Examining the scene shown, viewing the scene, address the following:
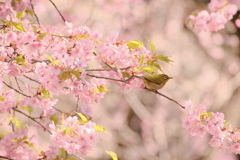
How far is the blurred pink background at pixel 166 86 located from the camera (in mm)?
4461

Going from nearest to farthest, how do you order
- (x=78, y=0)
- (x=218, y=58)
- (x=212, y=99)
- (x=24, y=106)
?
(x=24, y=106) < (x=78, y=0) < (x=212, y=99) < (x=218, y=58)

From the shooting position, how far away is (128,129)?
190 inches

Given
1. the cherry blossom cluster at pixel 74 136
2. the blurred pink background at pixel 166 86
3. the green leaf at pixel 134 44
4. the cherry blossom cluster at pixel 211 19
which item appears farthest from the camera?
the blurred pink background at pixel 166 86

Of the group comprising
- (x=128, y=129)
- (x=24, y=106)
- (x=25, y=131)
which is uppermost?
(x=128, y=129)

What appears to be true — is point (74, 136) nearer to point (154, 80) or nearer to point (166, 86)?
point (154, 80)

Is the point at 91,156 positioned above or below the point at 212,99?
below

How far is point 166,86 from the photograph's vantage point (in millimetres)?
4504

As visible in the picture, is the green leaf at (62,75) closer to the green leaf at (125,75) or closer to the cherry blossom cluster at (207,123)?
the green leaf at (125,75)

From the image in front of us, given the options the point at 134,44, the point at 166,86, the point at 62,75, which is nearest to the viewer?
the point at 62,75

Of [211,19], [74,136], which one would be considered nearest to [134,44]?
[74,136]

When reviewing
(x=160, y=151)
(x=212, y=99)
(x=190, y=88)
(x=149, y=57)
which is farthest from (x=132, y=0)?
(x=149, y=57)

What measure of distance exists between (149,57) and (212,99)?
11.6 feet

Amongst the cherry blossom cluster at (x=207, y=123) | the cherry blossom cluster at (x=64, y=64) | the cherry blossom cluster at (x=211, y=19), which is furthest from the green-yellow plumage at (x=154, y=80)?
the cherry blossom cluster at (x=211, y=19)

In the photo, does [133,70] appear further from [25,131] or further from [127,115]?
[127,115]
